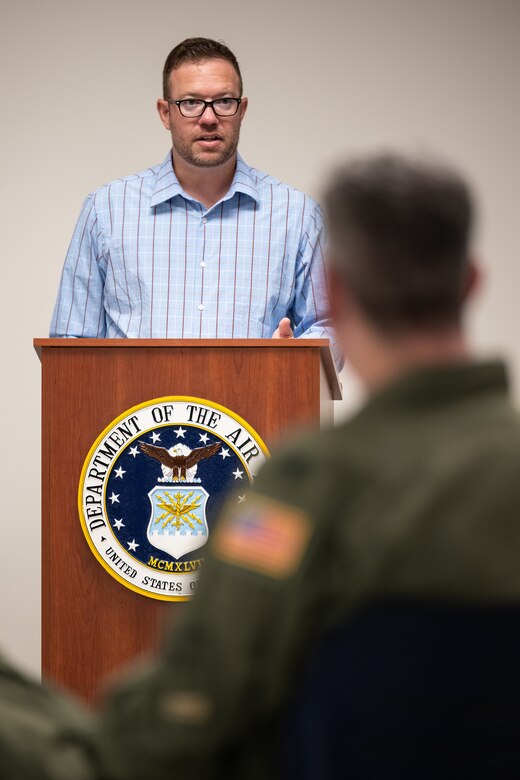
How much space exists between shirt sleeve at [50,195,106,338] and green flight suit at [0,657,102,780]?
1836 millimetres

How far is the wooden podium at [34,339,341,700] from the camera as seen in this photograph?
7.00ft

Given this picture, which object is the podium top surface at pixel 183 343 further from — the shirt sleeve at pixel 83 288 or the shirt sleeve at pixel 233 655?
the shirt sleeve at pixel 233 655

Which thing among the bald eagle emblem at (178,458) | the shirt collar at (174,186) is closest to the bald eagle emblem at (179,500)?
the bald eagle emblem at (178,458)

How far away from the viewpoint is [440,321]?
0.88 m

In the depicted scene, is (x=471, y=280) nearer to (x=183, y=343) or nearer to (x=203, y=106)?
(x=183, y=343)

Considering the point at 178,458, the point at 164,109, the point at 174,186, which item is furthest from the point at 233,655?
the point at 164,109

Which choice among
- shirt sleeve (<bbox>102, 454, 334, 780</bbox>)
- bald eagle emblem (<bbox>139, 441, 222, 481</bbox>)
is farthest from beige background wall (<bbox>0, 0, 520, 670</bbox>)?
shirt sleeve (<bbox>102, 454, 334, 780</bbox>)

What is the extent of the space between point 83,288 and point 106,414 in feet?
2.34

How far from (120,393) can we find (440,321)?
1.33 m

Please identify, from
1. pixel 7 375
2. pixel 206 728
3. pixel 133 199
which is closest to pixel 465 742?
pixel 206 728

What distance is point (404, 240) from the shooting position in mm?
868

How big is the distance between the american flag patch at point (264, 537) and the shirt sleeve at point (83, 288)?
77.4 inches

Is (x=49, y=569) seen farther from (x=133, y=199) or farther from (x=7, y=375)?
(x=7, y=375)

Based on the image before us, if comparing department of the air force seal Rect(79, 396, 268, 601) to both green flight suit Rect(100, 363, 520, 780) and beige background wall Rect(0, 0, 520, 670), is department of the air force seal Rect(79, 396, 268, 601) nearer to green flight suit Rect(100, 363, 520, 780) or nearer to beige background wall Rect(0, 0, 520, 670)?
green flight suit Rect(100, 363, 520, 780)
